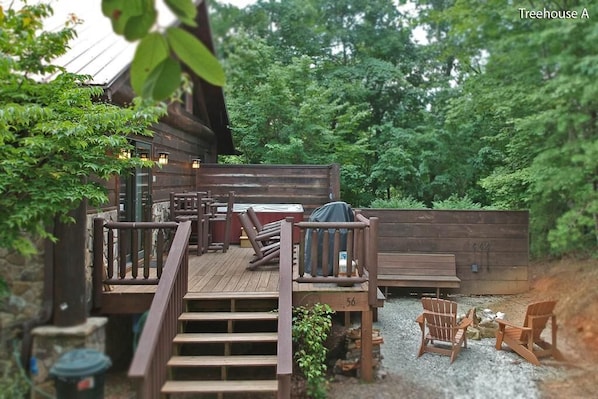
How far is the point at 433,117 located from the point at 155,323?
5.29m

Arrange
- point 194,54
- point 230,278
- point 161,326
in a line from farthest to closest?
point 230,278 < point 161,326 < point 194,54

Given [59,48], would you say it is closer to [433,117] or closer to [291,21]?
[291,21]

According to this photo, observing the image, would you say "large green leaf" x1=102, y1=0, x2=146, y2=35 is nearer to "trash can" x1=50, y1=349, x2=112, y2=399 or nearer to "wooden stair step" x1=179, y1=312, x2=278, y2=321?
"trash can" x1=50, y1=349, x2=112, y2=399

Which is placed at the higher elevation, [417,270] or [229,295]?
[229,295]

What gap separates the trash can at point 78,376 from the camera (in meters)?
1.25

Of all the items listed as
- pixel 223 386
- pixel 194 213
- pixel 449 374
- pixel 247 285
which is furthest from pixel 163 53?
pixel 194 213

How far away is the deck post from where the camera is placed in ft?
12.8

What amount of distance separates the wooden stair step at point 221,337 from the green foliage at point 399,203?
4.09 metres

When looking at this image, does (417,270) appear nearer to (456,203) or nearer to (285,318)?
(456,203)

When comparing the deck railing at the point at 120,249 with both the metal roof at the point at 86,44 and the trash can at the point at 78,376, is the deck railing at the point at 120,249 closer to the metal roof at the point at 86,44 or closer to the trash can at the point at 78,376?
the metal roof at the point at 86,44

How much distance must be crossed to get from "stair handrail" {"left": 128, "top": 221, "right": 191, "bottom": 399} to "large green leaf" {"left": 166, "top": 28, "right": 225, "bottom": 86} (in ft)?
3.77

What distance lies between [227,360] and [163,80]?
295 centimetres

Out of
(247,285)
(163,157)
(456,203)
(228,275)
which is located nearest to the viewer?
(247,285)

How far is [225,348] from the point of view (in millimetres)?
3326
